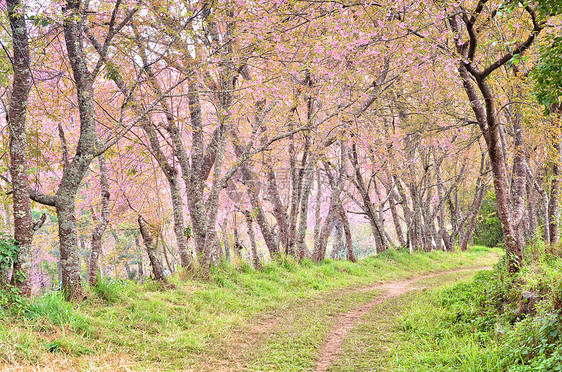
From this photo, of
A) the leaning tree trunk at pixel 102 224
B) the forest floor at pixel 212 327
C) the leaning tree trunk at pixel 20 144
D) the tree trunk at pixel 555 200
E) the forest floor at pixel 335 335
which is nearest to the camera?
the forest floor at pixel 212 327

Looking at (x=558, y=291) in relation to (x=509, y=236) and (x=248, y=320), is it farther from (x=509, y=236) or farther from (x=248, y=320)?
(x=248, y=320)

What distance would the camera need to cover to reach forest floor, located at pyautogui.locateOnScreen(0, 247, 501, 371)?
4.68m

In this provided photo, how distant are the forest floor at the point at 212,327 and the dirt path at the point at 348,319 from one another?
2 cm

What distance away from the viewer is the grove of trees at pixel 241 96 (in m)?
6.11

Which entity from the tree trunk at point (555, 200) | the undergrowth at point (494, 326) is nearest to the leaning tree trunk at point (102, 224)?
the undergrowth at point (494, 326)

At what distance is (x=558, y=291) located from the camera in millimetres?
4277

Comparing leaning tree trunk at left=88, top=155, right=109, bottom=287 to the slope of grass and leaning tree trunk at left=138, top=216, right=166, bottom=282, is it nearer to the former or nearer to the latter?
leaning tree trunk at left=138, top=216, right=166, bottom=282

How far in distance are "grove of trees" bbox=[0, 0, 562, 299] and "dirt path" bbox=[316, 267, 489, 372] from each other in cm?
292

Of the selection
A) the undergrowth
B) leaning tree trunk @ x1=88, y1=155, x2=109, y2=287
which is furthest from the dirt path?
leaning tree trunk @ x1=88, y1=155, x2=109, y2=287

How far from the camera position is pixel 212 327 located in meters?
6.52

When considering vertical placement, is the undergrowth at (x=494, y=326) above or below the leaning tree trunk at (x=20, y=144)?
below

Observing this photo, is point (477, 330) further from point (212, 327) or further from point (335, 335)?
point (212, 327)

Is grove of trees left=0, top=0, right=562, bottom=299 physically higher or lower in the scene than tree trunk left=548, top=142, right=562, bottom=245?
higher

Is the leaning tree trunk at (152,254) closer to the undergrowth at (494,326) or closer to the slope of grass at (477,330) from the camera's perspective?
the slope of grass at (477,330)
